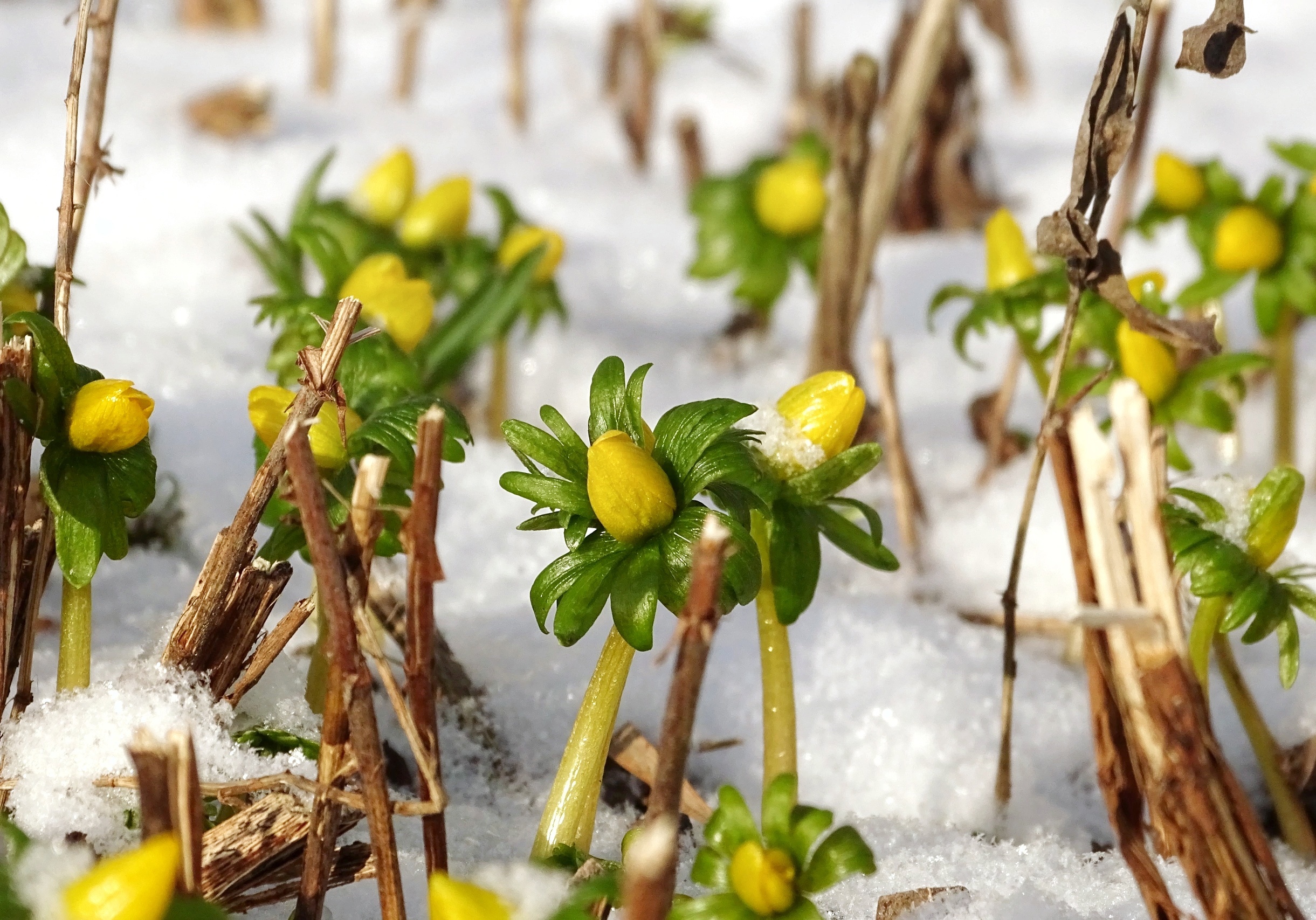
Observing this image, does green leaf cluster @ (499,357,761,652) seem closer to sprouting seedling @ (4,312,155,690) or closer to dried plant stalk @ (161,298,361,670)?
dried plant stalk @ (161,298,361,670)

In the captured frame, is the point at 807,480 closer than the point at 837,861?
No

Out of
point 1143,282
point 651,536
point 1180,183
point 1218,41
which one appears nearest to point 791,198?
point 1180,183

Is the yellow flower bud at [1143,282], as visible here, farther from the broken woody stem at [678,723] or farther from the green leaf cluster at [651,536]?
the broken woody stem at [678,723]

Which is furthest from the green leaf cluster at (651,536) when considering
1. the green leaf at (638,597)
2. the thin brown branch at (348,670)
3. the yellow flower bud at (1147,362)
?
the yellow flower bud at (1147,362)

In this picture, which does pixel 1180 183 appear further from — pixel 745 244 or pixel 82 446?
pixel 82 446

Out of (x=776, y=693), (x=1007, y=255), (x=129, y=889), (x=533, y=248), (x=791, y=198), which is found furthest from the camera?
(x=791, y=198)

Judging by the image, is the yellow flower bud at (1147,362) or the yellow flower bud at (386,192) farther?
the yellow flower bud at (386,192)
